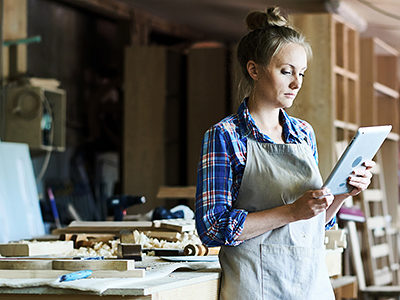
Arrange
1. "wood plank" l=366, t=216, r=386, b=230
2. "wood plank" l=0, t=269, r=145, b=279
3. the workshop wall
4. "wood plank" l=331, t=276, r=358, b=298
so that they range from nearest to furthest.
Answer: "wood plank" l=0, t=269, r=145, b=279
"wood plank" l=331, t=276, r=358, b=298
"wood plank" l=366, t=216, r=386, b=230
the workshop wall

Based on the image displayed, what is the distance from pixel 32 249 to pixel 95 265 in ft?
1.85

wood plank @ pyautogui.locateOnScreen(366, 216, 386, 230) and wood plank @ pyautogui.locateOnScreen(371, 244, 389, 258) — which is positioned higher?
wood plank @ pyautogui.locateOnScreen(366, 216, 386, 230)

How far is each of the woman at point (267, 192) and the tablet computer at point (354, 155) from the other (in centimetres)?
4

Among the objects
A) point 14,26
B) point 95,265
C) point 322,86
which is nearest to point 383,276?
point 322,86

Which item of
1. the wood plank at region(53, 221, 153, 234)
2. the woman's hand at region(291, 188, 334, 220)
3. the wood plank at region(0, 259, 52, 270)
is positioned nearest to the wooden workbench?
the wood plank at region(0, 259, 52, 270)

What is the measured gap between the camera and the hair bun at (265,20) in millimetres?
2305

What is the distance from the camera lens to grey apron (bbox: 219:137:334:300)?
83.2 inches

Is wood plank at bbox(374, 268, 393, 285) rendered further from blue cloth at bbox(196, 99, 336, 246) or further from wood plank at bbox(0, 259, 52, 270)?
wood plank at bbox(0, 259, 52, 270)

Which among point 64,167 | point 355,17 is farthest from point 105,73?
point 355,17

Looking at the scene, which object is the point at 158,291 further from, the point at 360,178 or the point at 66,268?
the point at 360,178

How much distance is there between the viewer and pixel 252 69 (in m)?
2.28

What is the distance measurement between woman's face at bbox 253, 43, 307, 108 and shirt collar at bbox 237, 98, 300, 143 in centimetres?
8

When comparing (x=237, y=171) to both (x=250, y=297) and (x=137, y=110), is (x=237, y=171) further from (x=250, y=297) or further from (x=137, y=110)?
(x=137, y=110)

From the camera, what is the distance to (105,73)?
879cm
